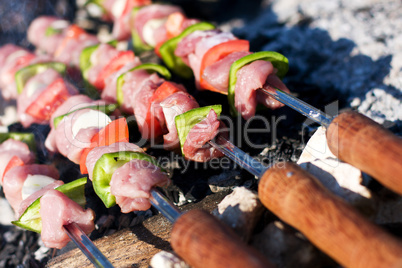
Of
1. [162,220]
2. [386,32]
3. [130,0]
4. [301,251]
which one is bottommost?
[162,220]

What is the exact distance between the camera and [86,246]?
2.56 meters

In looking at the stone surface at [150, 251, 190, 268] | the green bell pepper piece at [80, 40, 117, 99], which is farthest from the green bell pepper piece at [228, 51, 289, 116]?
Answer: the green bell pepper piece at [80, 40, 117, 99]

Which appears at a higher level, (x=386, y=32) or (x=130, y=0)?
(x=130, y=0)

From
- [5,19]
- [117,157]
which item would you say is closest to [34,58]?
[5,19]

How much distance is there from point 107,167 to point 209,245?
1.11 meters

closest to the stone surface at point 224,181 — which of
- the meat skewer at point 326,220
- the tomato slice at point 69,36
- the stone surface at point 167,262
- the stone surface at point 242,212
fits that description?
the stone surface at point 242,212

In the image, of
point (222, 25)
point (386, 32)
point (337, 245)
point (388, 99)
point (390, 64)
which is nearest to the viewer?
point (337, 245)

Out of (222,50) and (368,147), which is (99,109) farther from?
(368,147)

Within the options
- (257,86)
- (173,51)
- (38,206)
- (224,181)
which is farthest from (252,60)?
(38,206)

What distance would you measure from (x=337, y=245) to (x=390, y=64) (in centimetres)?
268

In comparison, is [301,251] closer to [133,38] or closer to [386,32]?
[386,32]

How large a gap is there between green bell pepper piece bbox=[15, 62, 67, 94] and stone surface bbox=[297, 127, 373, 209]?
290 cm

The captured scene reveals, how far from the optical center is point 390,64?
387 cm

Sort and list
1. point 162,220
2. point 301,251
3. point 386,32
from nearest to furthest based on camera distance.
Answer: point 301,251 < point 162,220 < point 386,32
